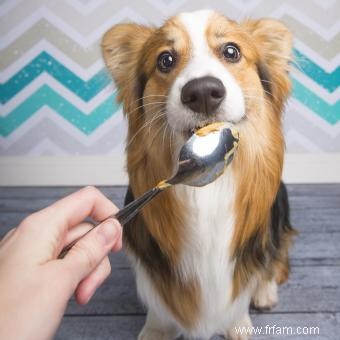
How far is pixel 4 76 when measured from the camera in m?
2.65

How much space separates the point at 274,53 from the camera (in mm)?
1348

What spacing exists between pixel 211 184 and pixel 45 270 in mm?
645

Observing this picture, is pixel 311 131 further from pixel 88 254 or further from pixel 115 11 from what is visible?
pixel 88 254

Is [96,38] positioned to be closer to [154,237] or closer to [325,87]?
[325,87]

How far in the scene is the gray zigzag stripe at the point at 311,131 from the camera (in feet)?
8.59

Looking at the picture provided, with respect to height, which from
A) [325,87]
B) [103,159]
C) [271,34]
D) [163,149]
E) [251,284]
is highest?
[271,34]

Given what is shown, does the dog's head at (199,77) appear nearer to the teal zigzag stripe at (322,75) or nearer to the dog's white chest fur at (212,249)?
the dog's white chest fur at (212,249)

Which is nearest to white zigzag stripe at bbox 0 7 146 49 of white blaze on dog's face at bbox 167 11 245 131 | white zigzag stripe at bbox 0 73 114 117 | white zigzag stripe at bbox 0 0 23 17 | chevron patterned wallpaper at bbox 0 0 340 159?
chevron patterned wallpaper at bbox 0 0 340 159

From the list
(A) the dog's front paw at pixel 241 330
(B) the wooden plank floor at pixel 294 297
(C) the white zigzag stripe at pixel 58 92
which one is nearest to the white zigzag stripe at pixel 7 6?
(C) the white zigzag stripe at pixel 58 92

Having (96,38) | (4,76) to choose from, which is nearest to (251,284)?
(96,38)

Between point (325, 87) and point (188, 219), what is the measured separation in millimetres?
1786

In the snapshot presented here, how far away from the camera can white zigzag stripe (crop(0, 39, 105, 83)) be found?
2.61 meters

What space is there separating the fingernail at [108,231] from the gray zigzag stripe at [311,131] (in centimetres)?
211

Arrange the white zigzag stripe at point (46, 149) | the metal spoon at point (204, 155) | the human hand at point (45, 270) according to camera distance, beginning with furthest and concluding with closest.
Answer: the white zigzag stripe at point (46, 149) < the metal spoon at point (204, 155) < the human hand at point (45, 270)
